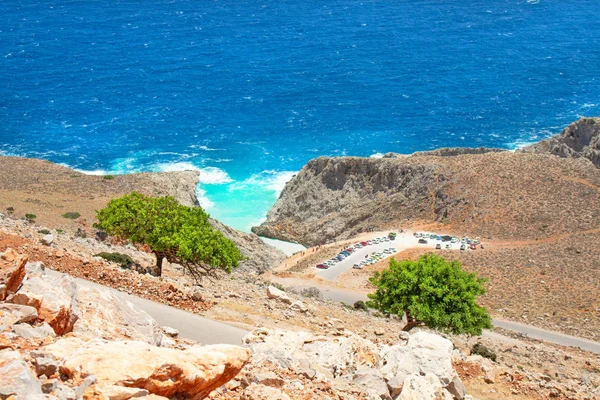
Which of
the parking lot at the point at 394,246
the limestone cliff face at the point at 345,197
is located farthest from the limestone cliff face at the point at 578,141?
the parking lot at the point at 394,246

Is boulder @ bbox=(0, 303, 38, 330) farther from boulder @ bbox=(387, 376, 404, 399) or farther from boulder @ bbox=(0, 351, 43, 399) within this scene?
boulder @ bbox=(387, 376, 404, 399)

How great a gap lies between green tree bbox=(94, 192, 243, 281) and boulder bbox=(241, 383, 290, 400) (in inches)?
890

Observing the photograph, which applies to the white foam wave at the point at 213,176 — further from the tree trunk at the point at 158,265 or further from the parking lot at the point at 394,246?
the tree trunk at the point at 158,265

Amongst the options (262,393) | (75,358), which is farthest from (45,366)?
(262,393)

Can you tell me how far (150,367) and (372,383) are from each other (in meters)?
10.1

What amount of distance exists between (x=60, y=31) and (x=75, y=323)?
195466 mm

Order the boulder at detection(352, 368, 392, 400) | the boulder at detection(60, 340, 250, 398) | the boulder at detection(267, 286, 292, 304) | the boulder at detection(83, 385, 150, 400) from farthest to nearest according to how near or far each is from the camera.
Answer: the boulder at detection(267, 286, 292, 304) < the boulder at detection(352, 368, 392, 400) < the boulder at detection(60, 340, 250, 398) < the boulder at detection(83, 385, 150, 400)

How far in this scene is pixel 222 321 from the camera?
32281 mm

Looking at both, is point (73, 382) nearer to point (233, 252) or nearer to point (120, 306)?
point (120, 306)

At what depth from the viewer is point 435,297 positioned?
42.7m

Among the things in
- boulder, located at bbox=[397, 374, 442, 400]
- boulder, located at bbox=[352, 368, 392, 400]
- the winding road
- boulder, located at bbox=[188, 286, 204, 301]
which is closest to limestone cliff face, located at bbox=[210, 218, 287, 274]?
boulder, located at bbox=[188, 286, 204, 301]

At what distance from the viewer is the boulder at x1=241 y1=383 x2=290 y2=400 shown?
18.1 metres

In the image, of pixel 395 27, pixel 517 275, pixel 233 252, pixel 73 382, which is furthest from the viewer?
pixel 395 27

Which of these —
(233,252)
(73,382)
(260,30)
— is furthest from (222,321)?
(260,30)
